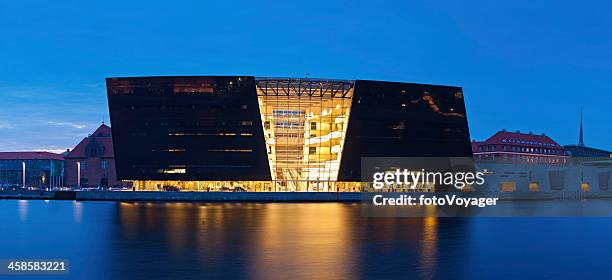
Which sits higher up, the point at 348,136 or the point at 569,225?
the point at 348,136

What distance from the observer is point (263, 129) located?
10062 cm

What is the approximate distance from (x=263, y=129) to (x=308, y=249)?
225 feet

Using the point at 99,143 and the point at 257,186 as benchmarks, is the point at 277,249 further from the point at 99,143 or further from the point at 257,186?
the point at 99,143

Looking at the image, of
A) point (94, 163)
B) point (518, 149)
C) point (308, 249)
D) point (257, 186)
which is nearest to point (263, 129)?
point (257, 186)

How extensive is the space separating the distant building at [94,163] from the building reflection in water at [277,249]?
90326mm

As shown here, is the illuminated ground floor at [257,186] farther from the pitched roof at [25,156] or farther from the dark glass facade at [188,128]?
the pitched roof at [25,156]

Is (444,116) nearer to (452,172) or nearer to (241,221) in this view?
(452,172)

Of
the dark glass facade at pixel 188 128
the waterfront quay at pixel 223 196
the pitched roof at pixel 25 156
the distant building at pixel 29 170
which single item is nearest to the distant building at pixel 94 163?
the distant building at pixel 29 170

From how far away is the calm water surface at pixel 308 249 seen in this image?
2570 centimetres

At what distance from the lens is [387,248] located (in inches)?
1298

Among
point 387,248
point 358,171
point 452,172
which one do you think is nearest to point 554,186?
point 452,172

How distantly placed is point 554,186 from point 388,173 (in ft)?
130

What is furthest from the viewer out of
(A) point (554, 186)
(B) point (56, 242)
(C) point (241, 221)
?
(A) point (554, 186)

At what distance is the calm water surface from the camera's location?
25703 millimetres
